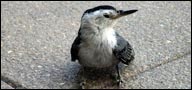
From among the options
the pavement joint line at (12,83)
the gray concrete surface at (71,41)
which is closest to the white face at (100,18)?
the gray concrete surface at (71,41)

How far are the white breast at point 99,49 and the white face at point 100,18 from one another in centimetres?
5

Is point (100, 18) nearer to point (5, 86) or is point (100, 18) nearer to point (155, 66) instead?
point (155, 66)

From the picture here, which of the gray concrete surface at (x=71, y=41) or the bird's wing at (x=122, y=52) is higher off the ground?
the bird's wing at (x=122, y=52)

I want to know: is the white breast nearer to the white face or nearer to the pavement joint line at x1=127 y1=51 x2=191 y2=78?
the white face

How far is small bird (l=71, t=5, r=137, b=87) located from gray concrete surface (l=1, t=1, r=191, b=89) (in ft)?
0.87

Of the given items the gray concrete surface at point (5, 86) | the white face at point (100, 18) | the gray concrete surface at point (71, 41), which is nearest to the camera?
the white face at point (100, 18)

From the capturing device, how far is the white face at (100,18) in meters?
3.29

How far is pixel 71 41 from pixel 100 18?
107 centimetres

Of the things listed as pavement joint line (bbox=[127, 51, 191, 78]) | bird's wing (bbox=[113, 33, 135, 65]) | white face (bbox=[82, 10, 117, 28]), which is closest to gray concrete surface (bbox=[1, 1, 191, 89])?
pavement joint line (bbox=[127, 51, 191, 78])

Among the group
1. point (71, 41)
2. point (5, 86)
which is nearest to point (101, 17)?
point (5, 86)

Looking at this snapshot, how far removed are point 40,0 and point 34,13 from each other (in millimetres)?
459

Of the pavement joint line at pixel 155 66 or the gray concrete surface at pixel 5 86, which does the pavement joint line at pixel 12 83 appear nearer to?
the gray concrete surface at pixel 5 86

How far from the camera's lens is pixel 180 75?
12.1ft

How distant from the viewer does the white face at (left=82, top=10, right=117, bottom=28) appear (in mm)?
3291
